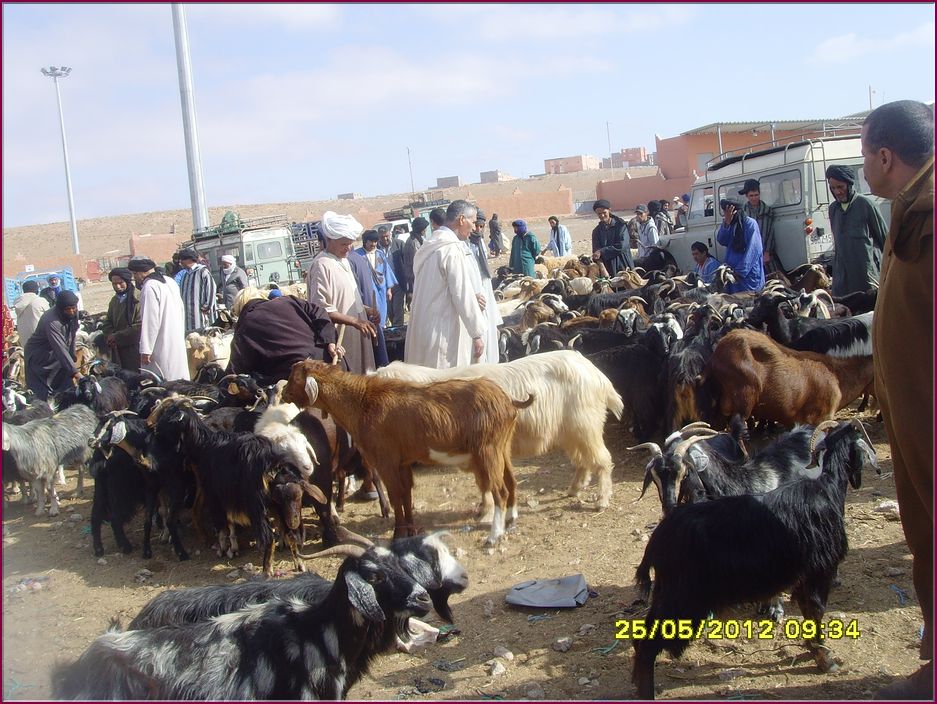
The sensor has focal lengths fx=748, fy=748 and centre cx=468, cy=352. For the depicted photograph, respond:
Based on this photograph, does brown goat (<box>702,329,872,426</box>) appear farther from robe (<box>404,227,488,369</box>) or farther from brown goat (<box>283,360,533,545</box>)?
robe (<box>404,227,488,369</box>)

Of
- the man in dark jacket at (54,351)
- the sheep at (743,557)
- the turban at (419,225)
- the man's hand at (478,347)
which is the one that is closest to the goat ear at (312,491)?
the man's hand at (478,347)

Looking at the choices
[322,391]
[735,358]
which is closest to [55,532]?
[322,391]

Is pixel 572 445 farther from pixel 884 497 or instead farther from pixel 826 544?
pixel 826 544

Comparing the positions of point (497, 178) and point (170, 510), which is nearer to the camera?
point (170, 510)

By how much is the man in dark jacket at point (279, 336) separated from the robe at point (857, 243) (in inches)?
183

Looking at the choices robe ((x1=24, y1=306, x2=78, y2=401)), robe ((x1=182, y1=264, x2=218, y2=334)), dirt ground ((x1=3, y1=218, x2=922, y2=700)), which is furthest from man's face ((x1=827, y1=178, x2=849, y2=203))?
robe ((x1=182, y1=264, x2=218, y2=334))

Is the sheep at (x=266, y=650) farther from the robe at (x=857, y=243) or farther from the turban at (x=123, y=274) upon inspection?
the turban at (x=123, y=274)

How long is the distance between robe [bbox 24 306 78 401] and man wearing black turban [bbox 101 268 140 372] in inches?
21.3

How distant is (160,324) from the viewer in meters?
6.83

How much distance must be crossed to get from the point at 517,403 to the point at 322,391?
52.1 inches

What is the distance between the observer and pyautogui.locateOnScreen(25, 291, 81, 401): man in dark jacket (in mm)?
7609

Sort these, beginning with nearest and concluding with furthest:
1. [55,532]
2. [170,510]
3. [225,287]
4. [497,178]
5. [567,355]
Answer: [170,510] < [567,355] < [55,532] < [225,287] < [497,178]

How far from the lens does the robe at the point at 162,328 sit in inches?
263

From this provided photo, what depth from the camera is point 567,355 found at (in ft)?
18.9
